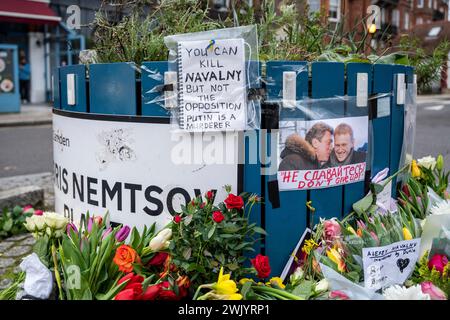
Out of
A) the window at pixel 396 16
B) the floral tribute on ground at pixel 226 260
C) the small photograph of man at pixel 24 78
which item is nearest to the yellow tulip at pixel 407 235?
the floral tribute on ground at pixel 226 260

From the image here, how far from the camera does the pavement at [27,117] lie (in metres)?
13.3

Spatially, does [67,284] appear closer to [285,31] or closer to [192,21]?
[192,21]

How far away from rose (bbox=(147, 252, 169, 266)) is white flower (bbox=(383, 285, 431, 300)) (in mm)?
866

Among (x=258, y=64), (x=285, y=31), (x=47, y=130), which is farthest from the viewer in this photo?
(x=47, y=130)

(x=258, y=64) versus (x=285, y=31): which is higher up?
(x=285, y=31)

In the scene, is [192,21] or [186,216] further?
[192,21]

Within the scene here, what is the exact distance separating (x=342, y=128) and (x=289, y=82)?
36 centimetres

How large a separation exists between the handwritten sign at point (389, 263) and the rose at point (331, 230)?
0.84ft

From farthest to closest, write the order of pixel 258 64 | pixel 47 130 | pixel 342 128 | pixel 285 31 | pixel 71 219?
pixel 47 130 < pixel 285 31 < pixel 71 219 < pixel 342 128 < pixel 258 64

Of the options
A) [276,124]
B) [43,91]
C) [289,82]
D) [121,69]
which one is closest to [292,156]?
[276,124]

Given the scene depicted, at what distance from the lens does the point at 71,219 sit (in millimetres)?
2855

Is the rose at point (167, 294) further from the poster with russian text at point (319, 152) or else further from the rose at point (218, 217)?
the poster with russian text at point (319, 152)

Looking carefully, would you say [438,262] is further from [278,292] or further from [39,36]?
[39,36]

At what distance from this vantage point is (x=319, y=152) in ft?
7.94
